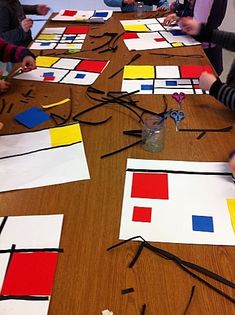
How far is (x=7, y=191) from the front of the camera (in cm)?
90

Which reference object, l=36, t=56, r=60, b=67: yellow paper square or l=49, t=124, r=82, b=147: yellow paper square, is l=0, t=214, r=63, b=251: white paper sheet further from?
l=36, t=56, r=60, b=67: yellow paper square

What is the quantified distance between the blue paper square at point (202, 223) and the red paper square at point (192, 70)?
779mm

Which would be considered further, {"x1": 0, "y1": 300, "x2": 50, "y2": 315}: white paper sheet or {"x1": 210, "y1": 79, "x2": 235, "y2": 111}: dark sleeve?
{"x1": 210, "y1": 79, "x2": 235, "y2": 111}: dark sleeve

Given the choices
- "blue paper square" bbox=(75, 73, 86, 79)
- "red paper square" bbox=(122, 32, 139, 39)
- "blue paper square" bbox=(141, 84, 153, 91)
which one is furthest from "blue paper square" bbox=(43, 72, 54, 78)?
"red paper square" bbox=(122, 32, 139, 39)

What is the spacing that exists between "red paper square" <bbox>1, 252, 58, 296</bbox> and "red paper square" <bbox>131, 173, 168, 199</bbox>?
261 millimetres

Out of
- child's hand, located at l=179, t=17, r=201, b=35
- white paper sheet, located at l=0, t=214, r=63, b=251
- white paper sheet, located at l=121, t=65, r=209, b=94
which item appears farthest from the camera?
child's hand, located at l=179, t=17, r=201, b=35

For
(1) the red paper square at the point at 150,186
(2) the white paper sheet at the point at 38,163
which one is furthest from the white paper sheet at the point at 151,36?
(1) the red paper square at the point at 150,186

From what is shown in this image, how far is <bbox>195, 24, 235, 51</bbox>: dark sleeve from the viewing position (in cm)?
154

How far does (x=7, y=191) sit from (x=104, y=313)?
0.43 meters

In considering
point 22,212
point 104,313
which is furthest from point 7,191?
point 104,313

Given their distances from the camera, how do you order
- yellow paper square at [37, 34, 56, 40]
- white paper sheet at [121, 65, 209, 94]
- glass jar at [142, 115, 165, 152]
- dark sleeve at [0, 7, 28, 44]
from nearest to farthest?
1. glass jar at [142, 115, 165, 152]
2. white paper sheet at [121, 65, 209, 94]
3. yellow paper square at [37, 34, 56, 40]
4. dark sleeve at [0, 7, 28, 44]

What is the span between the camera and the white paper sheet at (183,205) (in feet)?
2.47

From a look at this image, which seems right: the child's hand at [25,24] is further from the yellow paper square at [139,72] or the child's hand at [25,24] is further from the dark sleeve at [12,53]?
the yellow paper square at [139,72]

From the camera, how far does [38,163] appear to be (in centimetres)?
98
